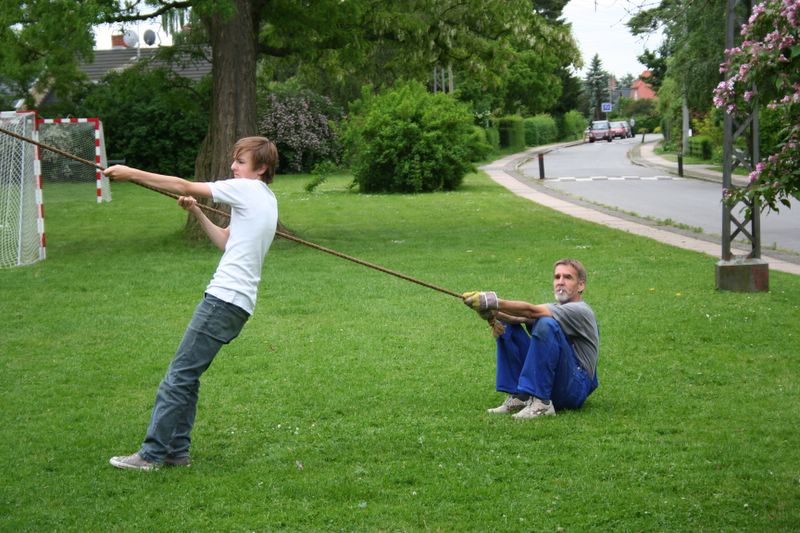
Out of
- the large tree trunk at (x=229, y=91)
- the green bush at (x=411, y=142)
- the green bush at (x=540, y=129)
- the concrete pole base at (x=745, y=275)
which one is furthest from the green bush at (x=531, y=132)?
the concrete pole base at (x=745, y=275)

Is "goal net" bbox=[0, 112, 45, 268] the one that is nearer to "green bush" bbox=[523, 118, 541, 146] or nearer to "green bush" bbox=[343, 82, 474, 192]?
"green bush" bbox=[343, 82, 474, 192]

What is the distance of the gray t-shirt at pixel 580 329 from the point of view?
257 inches

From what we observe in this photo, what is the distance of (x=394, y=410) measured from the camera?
22.6 ft

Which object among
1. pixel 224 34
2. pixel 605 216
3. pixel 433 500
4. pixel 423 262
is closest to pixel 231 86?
pixel 224 34

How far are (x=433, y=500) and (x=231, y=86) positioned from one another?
12.5 meters

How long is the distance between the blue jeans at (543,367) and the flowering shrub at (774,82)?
167cm

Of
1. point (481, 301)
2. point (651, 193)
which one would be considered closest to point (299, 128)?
point (651, 193)

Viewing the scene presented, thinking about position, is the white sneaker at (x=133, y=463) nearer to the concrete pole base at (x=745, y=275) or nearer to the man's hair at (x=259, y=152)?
the man's hair at (x=259, y=152)

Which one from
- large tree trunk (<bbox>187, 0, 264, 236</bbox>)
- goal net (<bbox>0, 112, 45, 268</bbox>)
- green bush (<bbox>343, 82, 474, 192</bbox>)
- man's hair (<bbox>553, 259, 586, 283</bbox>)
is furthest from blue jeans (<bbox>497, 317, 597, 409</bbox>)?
green bush (<bbox>343, 82, 474, 192</bbox>)

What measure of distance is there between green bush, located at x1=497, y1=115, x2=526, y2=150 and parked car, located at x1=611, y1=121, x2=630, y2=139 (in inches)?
745

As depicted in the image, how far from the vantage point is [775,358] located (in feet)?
27.1

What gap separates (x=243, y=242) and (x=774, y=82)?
2.75m

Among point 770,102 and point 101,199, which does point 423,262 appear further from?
point 101,199

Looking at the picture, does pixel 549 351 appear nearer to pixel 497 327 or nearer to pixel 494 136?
pixel 497 327
